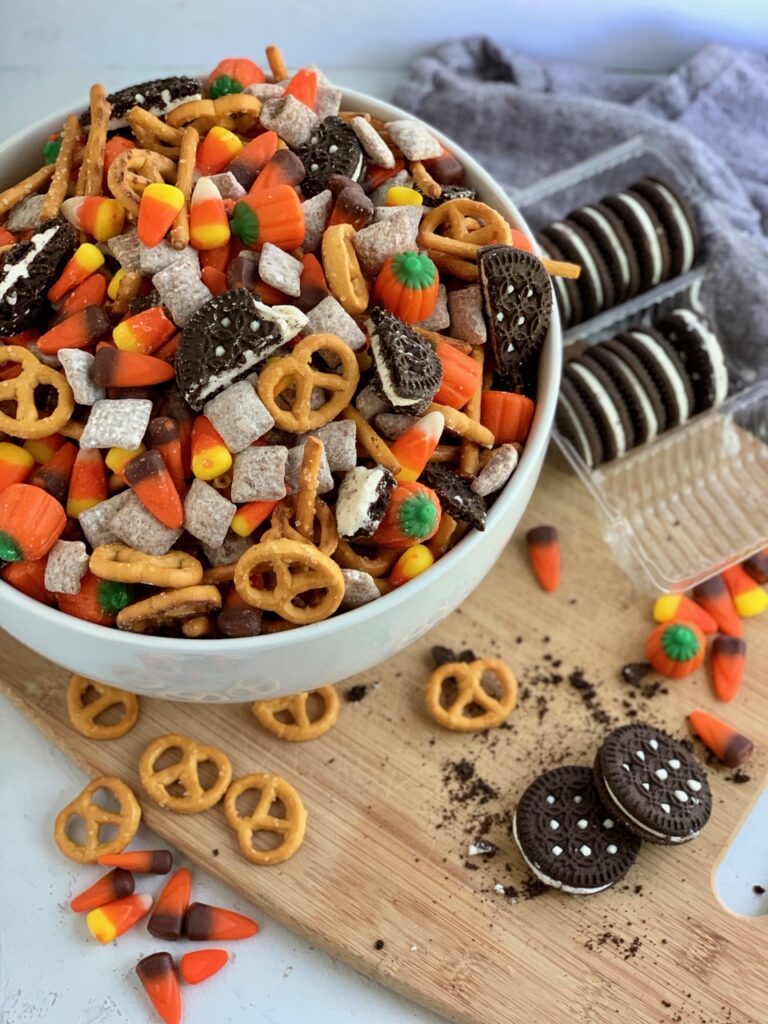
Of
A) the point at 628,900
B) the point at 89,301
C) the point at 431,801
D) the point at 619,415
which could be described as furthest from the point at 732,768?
the point at 89,301

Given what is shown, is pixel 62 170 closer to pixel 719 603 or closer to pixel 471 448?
pixel 471 448

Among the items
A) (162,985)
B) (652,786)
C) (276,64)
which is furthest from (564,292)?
(162,985)

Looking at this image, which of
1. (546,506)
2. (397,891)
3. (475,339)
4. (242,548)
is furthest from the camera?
(546,506)

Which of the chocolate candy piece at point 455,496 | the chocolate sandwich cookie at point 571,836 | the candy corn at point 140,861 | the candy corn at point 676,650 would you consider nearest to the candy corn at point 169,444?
the chocolate candy piece at point 455,496

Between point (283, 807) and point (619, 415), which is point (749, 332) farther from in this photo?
point (283, 807)

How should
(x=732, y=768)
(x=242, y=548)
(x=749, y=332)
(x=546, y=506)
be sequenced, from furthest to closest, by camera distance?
1. (x=749, y=332)
2. (x=546, y=506)
3. (x=732, y=768)
4. (x=242, y=548)

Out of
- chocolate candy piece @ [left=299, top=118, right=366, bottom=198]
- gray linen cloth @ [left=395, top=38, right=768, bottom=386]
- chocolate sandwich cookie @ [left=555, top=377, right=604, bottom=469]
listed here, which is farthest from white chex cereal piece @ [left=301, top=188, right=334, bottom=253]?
gray linen cloth @ [left=395, top=38, right=768, bottom=386]
